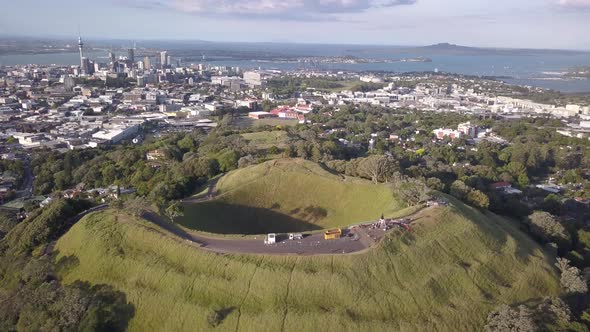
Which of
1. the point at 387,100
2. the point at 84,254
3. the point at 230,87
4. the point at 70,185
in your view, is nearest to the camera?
the point at 84,254

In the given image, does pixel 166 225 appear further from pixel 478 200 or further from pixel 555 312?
pixel 478 200

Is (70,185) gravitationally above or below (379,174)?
below

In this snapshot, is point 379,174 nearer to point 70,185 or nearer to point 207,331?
point 207,331

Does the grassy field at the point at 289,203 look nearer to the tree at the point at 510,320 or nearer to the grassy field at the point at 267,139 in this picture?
the tree at the point at 510,320

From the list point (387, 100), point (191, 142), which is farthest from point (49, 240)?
point (387, 100)

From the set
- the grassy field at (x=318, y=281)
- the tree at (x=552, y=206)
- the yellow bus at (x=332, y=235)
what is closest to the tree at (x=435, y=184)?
the grassy field at (x=318, y=281)
